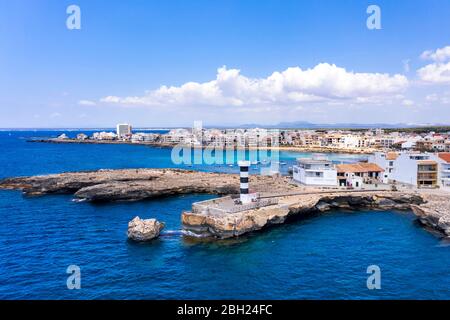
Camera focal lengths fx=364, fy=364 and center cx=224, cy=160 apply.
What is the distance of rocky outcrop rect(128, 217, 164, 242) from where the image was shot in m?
31.8

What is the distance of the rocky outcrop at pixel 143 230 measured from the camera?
3181 centimetres

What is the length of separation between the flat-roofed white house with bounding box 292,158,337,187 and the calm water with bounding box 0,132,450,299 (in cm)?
942

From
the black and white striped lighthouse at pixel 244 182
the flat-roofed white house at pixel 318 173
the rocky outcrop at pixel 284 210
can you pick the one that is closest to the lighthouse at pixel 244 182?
the black and white striped lighthouse at pixel 244 182

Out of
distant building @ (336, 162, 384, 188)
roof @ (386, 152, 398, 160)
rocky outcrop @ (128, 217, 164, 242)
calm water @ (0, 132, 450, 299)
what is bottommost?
calm water @ (0, 132, 450, 299)

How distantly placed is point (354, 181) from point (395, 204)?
6686 millimetres

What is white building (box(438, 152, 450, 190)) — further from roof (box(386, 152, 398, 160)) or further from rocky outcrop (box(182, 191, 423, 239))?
rocky outcrop (box(182, 191, 423, 239))

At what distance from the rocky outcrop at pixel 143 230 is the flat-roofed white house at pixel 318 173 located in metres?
25.6

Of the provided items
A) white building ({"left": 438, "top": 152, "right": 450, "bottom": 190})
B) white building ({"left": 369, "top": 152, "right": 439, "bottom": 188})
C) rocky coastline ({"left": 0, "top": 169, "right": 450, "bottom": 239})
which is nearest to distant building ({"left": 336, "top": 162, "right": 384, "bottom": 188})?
white building ({"left": 369, "top": 152, "right": 439, "bottom": 188})

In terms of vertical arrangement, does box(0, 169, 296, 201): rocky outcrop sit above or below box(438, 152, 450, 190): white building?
below

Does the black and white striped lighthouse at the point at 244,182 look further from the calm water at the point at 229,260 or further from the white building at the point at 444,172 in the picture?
the white building at the point at 444,172

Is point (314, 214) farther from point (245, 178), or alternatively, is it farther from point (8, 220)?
point (8, 220)

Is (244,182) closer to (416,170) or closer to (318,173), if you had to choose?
(318,173)

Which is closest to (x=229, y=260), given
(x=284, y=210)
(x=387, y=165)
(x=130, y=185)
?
(x=284, y=210)

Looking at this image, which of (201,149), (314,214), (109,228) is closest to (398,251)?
(314,214)
